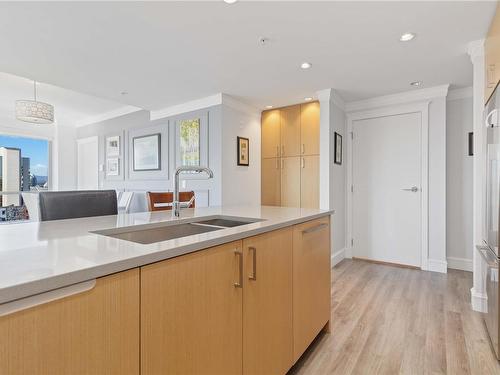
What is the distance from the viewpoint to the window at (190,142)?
157 inches

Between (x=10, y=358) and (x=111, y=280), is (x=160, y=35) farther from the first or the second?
(x=10, y=358)

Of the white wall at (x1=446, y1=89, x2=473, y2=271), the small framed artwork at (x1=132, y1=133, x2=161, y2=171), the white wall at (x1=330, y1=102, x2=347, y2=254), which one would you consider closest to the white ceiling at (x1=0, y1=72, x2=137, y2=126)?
the small framed artwork at (x1=132, y1=133, x2=161, y2=171)

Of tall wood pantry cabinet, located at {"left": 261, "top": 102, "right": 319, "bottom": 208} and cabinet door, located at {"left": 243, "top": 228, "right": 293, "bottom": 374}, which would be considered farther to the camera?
tall wood pantry cabinet, located at {"left": 261, "top": 102, "right": 319, "bottom": 208}

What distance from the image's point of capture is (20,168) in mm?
5559

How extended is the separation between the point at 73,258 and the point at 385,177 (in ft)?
12.5

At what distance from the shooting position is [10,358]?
518 millimetres

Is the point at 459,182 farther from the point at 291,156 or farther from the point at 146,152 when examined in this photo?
the point at 146,152

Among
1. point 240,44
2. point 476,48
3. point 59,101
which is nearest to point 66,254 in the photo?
point 240,44

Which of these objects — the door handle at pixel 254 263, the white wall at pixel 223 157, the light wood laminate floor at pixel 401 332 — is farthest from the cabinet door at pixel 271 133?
the door handle at pixel 254 263

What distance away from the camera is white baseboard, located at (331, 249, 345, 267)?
11.8ft

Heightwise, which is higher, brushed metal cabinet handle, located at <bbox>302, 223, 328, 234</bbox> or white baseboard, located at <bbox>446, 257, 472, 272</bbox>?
brushed metal cabinet handle, located at <bbox>302, 223, 328, 234</bbox>

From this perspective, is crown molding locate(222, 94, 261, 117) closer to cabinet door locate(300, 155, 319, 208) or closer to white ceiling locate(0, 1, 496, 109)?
white ceiling locate(0, 1, 496, 109)

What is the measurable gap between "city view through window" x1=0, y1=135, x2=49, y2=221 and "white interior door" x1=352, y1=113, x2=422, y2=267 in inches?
226

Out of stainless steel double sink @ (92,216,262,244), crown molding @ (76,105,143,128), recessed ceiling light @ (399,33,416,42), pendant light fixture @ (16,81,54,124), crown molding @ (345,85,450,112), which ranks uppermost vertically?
crown molding @ (76,105,143,128)
